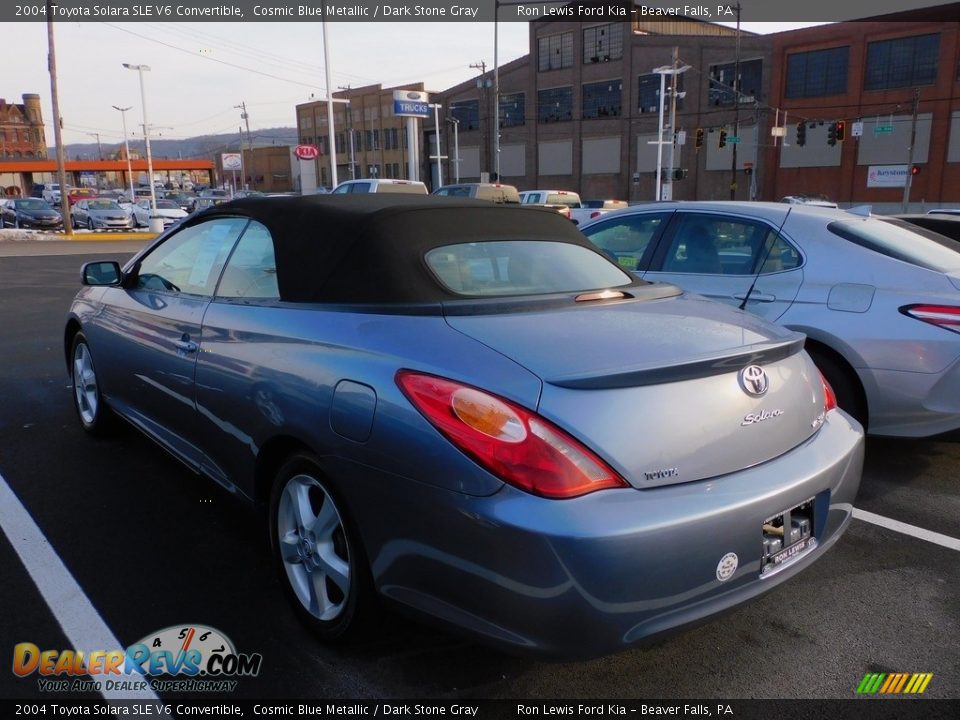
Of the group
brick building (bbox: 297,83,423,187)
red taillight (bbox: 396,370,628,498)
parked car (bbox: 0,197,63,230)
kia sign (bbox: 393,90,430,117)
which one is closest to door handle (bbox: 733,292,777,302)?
red taillight (bbox: 396,370,628,498)

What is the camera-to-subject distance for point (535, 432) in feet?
6.67

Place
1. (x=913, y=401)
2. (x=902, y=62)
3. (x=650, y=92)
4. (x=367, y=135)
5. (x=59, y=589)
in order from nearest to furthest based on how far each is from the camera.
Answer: (x=59, y=589) → (x=913, y=401) → (x=902, y=62) → (x=650, y=92) → (x=367, y=135)

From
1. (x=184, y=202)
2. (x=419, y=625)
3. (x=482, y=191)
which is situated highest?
(x=482, y=191)

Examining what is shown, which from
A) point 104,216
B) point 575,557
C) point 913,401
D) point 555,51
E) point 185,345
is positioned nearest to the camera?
point 575,557

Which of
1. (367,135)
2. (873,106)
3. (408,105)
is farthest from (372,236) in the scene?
(367,135)

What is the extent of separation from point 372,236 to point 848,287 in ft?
9.78

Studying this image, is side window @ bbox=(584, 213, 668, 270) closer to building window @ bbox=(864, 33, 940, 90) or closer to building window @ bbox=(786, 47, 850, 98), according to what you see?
building window @ bbox=(864, 33, 940, 90)

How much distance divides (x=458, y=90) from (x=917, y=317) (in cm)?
7507

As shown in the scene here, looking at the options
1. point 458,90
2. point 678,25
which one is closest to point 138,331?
point 678,25

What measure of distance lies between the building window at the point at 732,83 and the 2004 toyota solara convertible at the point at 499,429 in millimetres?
56370

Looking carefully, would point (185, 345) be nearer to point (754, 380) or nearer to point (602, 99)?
point (754, 380)

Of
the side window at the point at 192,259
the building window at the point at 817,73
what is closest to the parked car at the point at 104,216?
the side window at the point at 192,259

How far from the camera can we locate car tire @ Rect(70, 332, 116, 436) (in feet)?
15.8

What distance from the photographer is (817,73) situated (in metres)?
52.1
